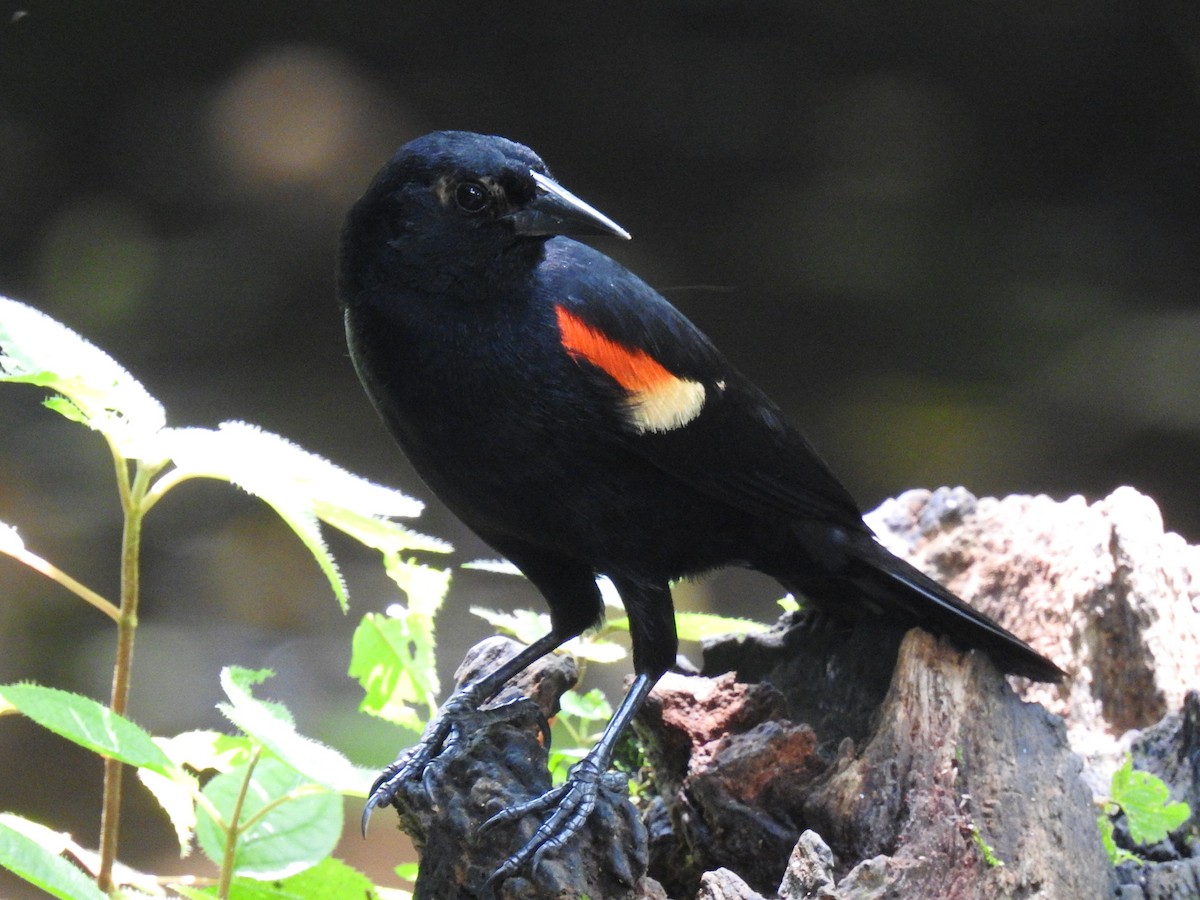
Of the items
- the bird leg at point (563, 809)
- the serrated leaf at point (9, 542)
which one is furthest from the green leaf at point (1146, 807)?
the serrated leaf at point (9, 542)

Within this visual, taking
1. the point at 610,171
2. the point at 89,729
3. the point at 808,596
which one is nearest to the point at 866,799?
the point at 808,596

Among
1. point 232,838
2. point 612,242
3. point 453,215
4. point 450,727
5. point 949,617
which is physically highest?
point 612,242

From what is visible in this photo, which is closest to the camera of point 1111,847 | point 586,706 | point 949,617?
point 1111,847

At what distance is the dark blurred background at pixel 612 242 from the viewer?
2.79 metres

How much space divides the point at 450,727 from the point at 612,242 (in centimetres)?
199

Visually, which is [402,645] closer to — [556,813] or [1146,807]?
[556,813]

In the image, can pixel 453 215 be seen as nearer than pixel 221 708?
Result: No

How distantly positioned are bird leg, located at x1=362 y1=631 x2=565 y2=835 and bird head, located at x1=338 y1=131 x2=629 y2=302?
1.71 ft

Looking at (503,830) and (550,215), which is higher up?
(550,215)

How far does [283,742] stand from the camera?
1096 millimetres

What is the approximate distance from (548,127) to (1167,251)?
5.85 feet

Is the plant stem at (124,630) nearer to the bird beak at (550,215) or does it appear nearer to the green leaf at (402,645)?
the green leaf at (402,645)

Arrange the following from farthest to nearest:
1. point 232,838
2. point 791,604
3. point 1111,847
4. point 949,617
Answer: point 791,604 < point 949,617 < point 1111,847 < point 232,838

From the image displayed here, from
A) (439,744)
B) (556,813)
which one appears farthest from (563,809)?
(439,744)
